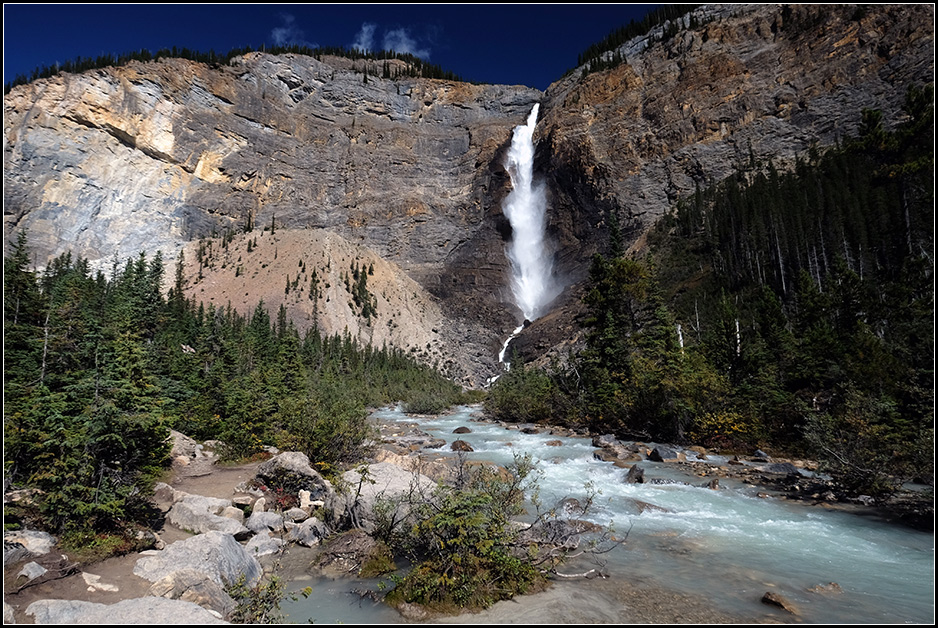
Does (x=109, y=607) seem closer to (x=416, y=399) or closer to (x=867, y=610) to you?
(x=867, y=610)

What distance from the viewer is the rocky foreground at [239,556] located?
19.2 ft

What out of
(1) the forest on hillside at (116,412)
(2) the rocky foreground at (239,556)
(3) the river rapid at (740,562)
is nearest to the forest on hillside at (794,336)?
(3) the river rapid at (740,562)

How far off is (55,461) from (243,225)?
321 feet

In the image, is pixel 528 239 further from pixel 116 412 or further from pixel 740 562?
pixel 116 412

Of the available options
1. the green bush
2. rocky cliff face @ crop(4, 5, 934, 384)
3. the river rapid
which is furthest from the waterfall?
the green bush

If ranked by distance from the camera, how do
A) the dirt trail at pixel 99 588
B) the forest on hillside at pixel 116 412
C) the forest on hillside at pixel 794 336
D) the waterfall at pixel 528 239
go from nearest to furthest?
the dirt trail at pixel 99 588
the forest on hillside at pixel 116 412
the forest on hillside at pixel 794 336
the waterfall at pixel 528 239

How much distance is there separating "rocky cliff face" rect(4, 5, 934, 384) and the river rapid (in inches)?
2089

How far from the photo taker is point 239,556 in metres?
7.93

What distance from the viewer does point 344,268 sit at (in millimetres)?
82562

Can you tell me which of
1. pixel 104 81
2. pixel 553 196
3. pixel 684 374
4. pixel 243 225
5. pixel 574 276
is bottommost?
pixel 684 374

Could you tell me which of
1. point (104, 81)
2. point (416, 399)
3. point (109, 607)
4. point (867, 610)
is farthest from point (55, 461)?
point (104, 81)

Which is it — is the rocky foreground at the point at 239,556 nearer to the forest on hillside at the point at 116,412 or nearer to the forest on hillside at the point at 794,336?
the forest on hillside at the point at 116,412

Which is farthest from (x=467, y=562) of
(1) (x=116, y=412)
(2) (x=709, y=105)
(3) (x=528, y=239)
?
(2) (x=709, y=105)

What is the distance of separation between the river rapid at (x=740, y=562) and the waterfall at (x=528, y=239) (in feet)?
237
